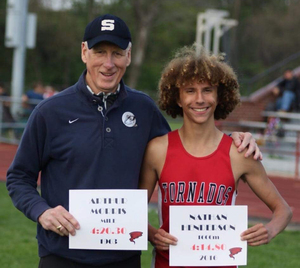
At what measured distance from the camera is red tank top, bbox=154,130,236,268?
3.46 metres


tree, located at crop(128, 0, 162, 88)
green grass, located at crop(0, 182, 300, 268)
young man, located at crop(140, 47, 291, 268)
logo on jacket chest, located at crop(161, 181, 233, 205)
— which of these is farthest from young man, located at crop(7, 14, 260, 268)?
tree, located at crop(128, 0, 162, 88)

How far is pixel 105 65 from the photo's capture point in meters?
3.42

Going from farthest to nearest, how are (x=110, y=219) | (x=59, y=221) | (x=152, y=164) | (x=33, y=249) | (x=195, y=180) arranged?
1. (x=33, y=249)
2. (x=152, y=164)
3. (x=195, y=180)
4. (x=110, y=219)
5. (x=59, y=221)

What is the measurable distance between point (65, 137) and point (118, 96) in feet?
1.27

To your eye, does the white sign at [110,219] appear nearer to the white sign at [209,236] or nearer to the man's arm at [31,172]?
the man's arm at [31,172]

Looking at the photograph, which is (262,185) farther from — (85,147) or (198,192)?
(85,147)

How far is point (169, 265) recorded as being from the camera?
3.45 m

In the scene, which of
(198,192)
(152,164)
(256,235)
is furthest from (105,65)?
(256,235)

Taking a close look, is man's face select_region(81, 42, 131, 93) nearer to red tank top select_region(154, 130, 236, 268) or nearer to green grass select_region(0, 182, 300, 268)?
red tank top select_region(154, 130, 236, 268)

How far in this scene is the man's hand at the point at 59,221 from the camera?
324 cm

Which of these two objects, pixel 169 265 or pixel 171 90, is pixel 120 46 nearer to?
pixel 171 90

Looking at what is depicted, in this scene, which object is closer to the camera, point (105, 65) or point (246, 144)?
point (105, 65)

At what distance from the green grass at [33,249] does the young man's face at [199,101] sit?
3.16 metres

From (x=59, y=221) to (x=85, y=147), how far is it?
413 millimetres
